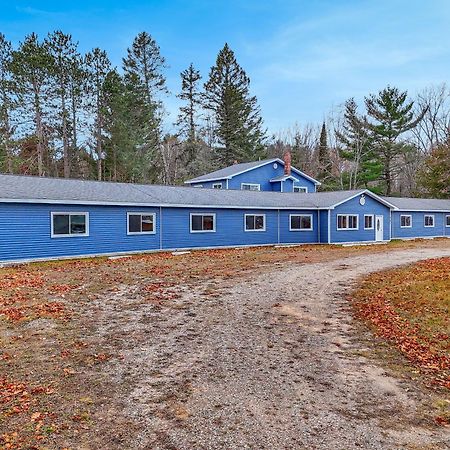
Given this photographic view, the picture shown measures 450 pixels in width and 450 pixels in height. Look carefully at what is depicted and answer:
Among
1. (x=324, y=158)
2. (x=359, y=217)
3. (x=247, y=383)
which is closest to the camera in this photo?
(x=247, y=383)

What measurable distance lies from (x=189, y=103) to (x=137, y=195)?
29.5 m

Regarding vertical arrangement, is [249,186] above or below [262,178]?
below

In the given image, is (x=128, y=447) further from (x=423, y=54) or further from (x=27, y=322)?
(x=423, y=54)

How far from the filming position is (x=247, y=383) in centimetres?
517

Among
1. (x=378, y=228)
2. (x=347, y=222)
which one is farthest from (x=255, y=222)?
(x=378, y=228)

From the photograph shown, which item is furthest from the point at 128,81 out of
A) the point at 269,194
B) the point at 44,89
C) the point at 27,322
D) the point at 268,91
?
the point at 27,322

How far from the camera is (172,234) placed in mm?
21078

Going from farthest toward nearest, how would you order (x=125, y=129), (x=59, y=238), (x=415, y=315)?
(x=125, y=129), (x=59, y=238), (x=415, y=315)

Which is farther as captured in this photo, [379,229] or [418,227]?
[418,227]

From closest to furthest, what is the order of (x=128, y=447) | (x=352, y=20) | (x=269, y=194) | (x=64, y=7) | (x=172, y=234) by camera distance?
(x=128, y=447)
(x=64, y=7)
(x=352, y=20)
(x=172, y=234)
(x=269, y=194)

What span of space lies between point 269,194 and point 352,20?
11.8 meters

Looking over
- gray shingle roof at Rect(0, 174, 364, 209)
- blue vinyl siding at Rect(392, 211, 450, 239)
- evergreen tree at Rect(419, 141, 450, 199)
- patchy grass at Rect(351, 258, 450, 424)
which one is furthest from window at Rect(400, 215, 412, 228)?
patchy grass at Rect(351, 258, 450, 424)

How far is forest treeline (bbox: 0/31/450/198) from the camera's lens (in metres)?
33.5

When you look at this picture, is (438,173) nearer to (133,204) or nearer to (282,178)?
(282,178)
